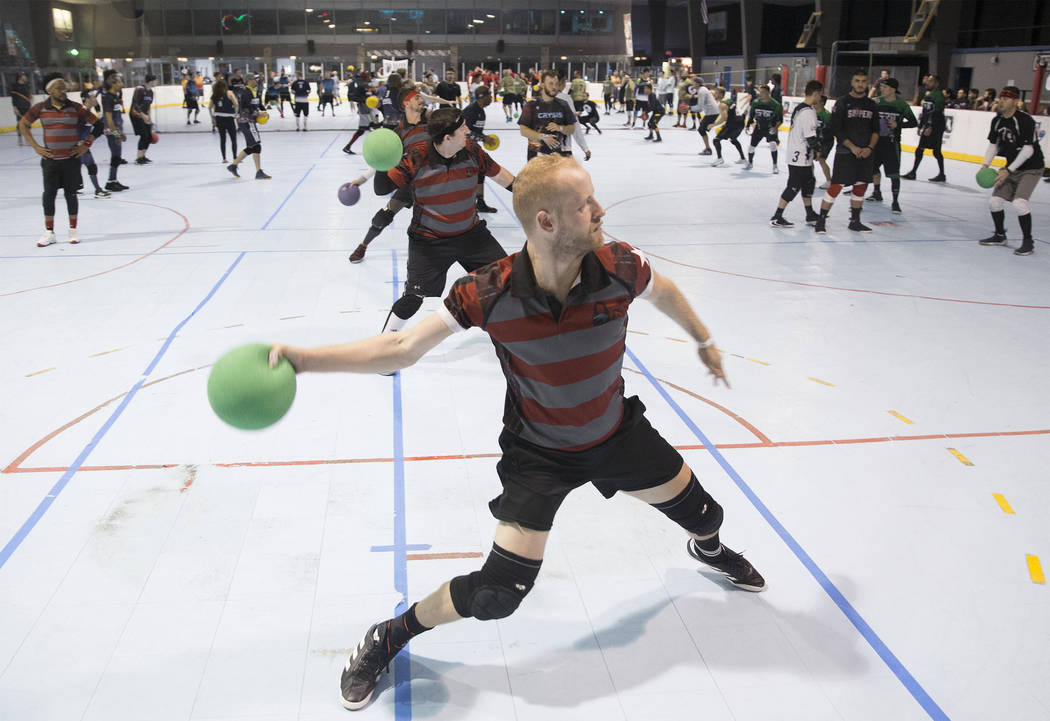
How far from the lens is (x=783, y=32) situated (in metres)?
40.6

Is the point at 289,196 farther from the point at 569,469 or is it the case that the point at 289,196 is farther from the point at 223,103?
the point at 569,469

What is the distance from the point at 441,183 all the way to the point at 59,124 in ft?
20.3

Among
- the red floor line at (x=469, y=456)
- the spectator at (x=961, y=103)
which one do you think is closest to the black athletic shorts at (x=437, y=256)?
the red floor line at (x=469, y=456)

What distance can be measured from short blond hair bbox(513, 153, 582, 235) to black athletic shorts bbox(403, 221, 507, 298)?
11.7 ft

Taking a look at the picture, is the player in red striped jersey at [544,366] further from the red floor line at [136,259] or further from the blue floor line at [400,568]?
the red floor line at [136,259]

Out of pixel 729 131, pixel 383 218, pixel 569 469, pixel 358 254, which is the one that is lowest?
pixel 569 469

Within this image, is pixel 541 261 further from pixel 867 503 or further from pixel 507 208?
pixel 507 208

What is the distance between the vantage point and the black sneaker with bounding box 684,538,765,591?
3.46m

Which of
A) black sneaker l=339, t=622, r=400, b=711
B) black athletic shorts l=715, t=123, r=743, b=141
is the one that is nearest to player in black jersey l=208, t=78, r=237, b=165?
black athletic shorts l=715, t=123, r=743, b=141

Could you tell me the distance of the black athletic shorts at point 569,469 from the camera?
2.72 metres

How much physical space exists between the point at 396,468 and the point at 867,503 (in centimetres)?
252

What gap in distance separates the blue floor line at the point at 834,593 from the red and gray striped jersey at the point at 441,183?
7.18ft

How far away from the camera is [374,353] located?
2.54m

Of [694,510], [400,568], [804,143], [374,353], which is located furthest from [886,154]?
[374,353]
